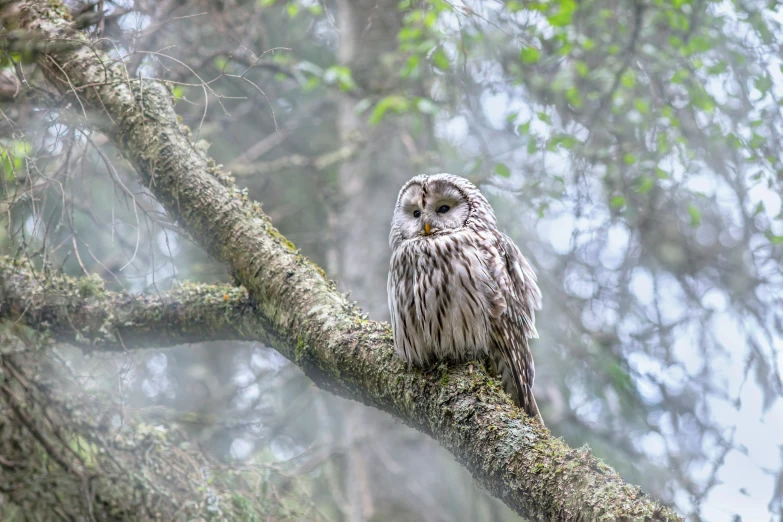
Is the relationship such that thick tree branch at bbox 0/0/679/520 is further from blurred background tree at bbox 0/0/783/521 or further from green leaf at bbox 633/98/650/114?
green leaf at bbox 633/98/650/114

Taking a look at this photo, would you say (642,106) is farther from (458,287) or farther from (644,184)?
(458,287)

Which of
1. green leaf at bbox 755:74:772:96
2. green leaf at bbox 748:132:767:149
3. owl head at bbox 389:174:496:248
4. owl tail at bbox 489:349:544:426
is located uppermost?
green leaf at bbox 755:74:772:96


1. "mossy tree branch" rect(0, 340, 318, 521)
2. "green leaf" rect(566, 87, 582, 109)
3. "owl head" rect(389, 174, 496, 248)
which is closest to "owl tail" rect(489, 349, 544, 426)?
"owl head" rect(389, 174, 496, 248)

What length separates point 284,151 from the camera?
7863 mm

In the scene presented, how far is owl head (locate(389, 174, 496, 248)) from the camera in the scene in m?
3.32

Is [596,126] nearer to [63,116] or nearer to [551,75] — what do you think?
[551,75]

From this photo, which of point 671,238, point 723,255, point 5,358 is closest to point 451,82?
point 671,238

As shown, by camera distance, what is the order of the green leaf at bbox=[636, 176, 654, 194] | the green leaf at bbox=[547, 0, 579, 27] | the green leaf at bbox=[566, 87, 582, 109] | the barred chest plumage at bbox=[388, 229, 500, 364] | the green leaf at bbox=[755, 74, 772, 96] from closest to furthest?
the barred chest plumage at bbox=[388, 229, 500, 364] < the green leaf at bbox=[755, 74, 772, 96] < the green leaf at bbox=[547, 0, 579, 27] < the green leaf at bbox=[636, 176, 654, 194] < the green leaf at bbox=[566, 87, 582, 109]

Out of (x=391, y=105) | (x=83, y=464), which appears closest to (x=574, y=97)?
(x=391, y=105)

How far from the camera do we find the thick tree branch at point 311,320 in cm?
209

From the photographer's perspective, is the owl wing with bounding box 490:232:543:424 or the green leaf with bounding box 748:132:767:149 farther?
the green leaf with bounding box 748:132:767:149

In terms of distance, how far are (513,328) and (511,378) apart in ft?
0.74

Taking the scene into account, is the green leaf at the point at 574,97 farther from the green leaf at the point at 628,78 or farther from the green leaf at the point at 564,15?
the green leaf at the point at 564,15

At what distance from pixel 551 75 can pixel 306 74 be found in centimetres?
233
